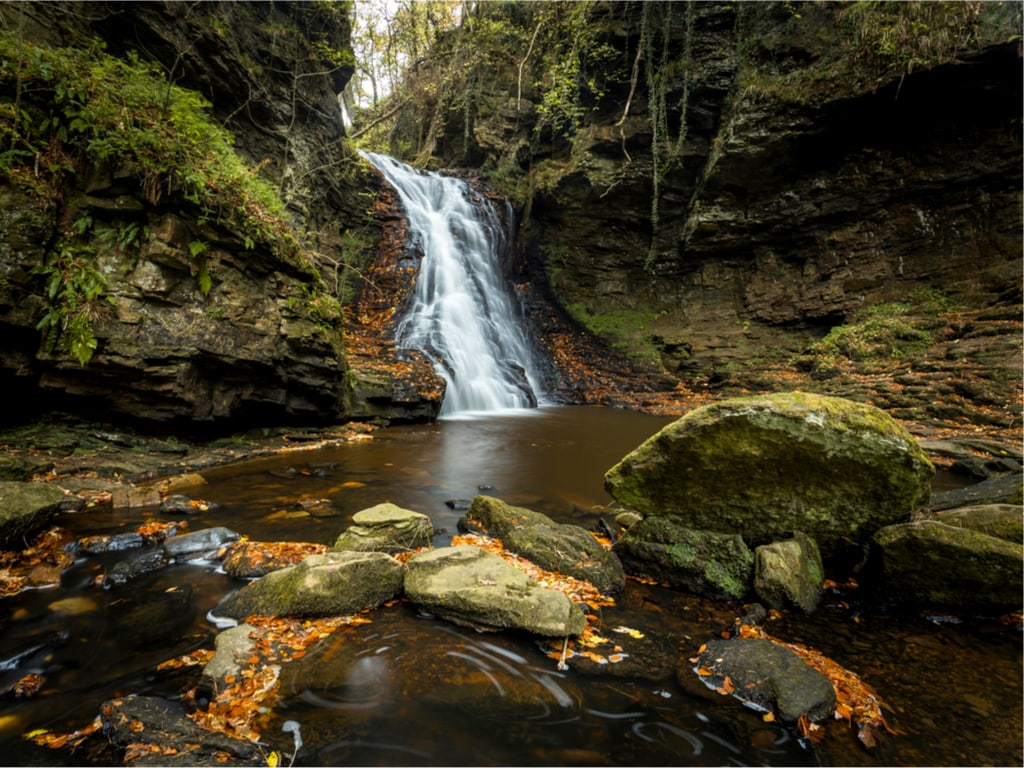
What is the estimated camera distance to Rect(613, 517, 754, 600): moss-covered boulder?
141 inches

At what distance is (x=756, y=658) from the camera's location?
2.61 meters

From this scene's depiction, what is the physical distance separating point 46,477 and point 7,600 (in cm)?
280

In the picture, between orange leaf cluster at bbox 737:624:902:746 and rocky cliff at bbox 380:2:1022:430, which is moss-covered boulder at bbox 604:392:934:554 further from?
rocky cliff at bbox 380:2:1022:430

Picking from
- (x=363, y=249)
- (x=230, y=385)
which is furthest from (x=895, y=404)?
(x=363, y=249)

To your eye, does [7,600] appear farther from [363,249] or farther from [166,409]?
[363,249]

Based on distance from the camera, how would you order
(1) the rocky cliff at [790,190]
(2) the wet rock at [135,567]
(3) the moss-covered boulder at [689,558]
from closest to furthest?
1. (2) the wet rock at [135,567]
2. (3) the moss-covered boulder at [689,558]
3. (1) the rocky cliff at [790,190]

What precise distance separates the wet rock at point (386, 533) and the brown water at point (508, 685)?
833 mm

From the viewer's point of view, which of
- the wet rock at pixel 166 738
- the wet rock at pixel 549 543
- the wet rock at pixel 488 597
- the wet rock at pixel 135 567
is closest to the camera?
the wet rock at pixel 166 738

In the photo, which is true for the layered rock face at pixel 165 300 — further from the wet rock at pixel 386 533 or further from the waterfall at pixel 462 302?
the waterfall at pixel 462 302

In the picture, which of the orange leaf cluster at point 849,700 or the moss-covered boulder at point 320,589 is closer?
the orange leaf cluster at point 849,700

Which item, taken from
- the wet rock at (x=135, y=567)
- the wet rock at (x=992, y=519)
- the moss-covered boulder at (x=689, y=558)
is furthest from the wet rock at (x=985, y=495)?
the wet rock at (x=135, y=567)

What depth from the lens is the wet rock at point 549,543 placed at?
3.72 m

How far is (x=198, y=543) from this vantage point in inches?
157

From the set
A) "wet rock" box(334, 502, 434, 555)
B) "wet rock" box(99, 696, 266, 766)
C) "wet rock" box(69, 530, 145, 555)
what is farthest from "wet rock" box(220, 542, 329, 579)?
"wet rock" box(99, 696, 266, 766)
